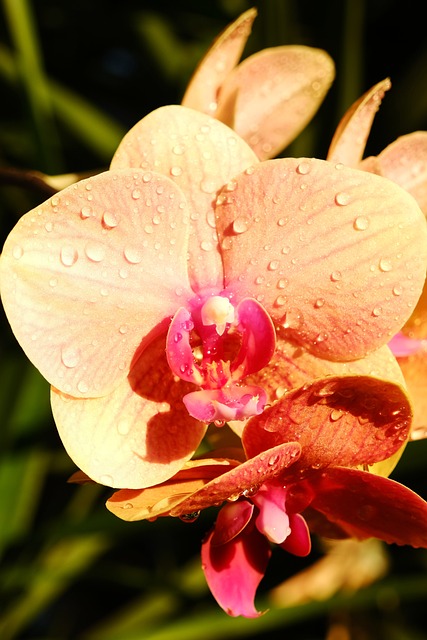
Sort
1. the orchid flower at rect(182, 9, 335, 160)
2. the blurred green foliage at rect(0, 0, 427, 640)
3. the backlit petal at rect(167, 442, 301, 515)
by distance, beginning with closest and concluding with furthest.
A: the backlit petal at rect(167, 442, 301, 515)
the orchid flower at rect(182, 9, 335, 160)
the blurred green foliage at rect(0, 0, 427, 640)

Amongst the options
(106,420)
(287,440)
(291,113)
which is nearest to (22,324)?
(106,420)

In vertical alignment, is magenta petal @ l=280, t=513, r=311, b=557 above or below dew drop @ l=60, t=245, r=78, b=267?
below

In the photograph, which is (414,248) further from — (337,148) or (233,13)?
(233,13)

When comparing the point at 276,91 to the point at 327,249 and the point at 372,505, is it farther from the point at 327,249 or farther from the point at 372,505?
the point at 372,505

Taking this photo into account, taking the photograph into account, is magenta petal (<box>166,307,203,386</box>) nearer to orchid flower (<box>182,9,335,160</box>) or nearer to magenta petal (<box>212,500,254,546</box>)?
magenta petal (<box>212,500,254,546</box>)

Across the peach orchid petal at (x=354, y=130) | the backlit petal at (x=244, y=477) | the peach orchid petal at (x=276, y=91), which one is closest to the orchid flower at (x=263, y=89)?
the peach orchid petal at (x=276, y=91)

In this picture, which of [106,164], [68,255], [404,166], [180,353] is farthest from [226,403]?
[106,164]

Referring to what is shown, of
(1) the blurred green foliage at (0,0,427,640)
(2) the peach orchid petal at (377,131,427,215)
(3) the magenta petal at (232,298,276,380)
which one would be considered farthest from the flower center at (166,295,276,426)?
(1) the blurred green foliage at (0,0,427,640)
